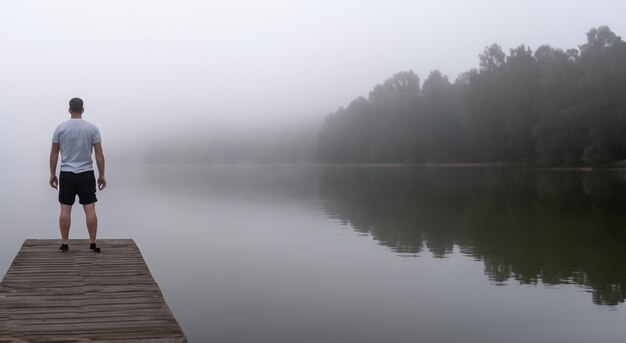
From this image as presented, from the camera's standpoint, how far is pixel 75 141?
932cm

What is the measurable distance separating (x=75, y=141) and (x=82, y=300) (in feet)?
9.72

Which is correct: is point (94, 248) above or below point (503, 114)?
below

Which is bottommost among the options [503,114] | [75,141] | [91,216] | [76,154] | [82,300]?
[82,300]

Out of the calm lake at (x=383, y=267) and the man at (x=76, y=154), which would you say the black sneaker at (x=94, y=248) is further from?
the calm lake at (x=383, y=267)

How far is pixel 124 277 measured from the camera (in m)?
8.48

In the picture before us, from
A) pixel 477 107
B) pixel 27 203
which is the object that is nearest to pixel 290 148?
pixel 477 107

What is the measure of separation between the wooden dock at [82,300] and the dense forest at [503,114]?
6334 cm

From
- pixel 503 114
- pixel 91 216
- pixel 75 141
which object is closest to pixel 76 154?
pixel 75 141

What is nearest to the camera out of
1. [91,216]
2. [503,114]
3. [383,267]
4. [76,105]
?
[76,105]

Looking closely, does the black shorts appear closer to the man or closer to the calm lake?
the man

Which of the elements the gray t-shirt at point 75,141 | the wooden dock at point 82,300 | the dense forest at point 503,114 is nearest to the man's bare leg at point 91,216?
the wooden dock at point 82,300

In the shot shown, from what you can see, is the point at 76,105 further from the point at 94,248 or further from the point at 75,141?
the point at 94,248

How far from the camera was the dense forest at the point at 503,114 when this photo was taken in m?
66.9

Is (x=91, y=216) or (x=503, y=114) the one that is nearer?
(x=91, y=216)
